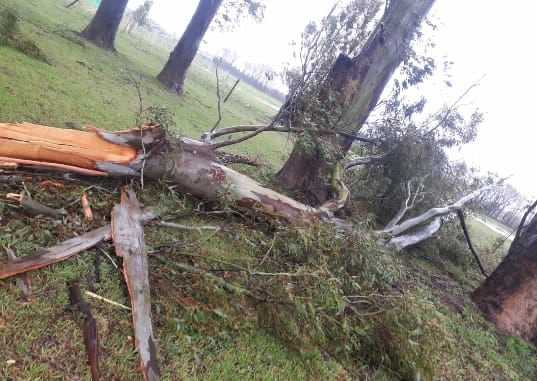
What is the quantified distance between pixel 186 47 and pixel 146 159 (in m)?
9.37

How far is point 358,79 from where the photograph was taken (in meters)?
6.86

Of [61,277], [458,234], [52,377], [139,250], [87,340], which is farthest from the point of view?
[458,234]

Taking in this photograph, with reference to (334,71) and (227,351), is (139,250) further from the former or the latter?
(334,71)

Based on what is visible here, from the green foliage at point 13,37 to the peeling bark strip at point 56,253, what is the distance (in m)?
5.98

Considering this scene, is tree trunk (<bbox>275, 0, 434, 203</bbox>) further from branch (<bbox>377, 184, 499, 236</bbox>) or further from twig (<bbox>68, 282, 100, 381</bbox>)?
twig (<bbox>68, 282, 100, 381</bbox>)

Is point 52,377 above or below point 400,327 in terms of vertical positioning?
below

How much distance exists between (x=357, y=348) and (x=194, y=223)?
1.96m

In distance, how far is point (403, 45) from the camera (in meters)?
7.10

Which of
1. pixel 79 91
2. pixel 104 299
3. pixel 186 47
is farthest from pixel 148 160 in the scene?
pixel 186 47

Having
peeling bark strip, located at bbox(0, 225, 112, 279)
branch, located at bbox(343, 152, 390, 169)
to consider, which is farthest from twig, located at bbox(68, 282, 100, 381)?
branch, located at bbox(343, 152, 390, 169)

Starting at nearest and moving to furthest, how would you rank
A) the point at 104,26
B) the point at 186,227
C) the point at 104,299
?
the point at 104,299 < the point at 186,227 < the point at 104,26

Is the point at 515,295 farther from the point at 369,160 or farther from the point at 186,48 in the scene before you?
the point at 186,48

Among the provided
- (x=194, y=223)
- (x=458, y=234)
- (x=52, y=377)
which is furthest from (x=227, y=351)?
(x=458, y=234)

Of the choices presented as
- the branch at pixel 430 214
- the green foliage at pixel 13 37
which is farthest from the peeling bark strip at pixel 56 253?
the green foliage at pixel 13 37
